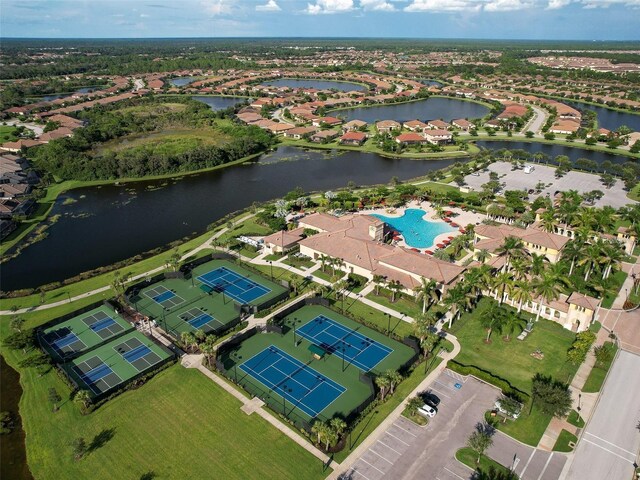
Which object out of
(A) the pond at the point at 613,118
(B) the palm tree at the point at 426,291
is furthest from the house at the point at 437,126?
(B) the palm tree at the point at 426,291

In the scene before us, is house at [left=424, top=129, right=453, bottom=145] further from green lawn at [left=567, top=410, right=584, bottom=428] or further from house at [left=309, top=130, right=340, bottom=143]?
green lawn at [left=567, top=410, right=584, bottom=428]

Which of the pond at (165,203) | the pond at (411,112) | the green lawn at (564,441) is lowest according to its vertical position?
the pond at (165,203)

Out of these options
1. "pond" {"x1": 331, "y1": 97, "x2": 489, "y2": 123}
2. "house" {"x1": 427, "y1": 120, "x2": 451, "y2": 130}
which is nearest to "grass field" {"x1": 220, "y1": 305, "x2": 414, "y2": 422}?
"house" {"x1": 427, "y1": 120, "x2": 451, "y2": 130}

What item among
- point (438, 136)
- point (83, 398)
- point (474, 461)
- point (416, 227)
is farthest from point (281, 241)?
point (438, 136)

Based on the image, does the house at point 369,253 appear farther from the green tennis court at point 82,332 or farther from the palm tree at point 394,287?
the green tennis court at point 82,332

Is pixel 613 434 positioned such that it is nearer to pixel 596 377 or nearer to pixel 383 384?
pixel 596 377

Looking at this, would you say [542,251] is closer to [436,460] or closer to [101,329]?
[436,460]
